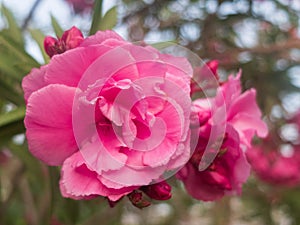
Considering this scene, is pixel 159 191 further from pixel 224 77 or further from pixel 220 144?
pixel 224 77

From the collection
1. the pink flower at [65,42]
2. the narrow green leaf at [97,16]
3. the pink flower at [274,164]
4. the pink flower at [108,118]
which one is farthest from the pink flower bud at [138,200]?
the pink flower at [274,164]

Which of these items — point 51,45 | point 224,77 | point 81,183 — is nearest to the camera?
point 81,183

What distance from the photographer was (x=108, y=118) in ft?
2.12

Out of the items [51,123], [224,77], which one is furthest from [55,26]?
[224,77]

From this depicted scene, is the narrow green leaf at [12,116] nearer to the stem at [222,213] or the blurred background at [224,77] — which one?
the blurred background at [224,77]

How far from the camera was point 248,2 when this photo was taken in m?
1.57

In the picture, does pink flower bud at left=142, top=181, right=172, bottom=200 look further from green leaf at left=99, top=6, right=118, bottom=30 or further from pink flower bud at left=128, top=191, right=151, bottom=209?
green leaf at left=99, top=6, right=118, bottom=30

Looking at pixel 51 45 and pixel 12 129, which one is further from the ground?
pixel 51 45

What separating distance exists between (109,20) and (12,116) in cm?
23

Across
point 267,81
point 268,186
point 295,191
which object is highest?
point 267,81

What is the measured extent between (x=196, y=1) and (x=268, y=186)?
0.85 m

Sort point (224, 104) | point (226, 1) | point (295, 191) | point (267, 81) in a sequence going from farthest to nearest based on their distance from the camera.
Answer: point (295, 191)
point (267, 81)
point (226, 1)
point (224, 104)

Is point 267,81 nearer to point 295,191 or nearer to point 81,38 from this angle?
point 295,191

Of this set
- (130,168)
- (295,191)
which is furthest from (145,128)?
(295,191)
